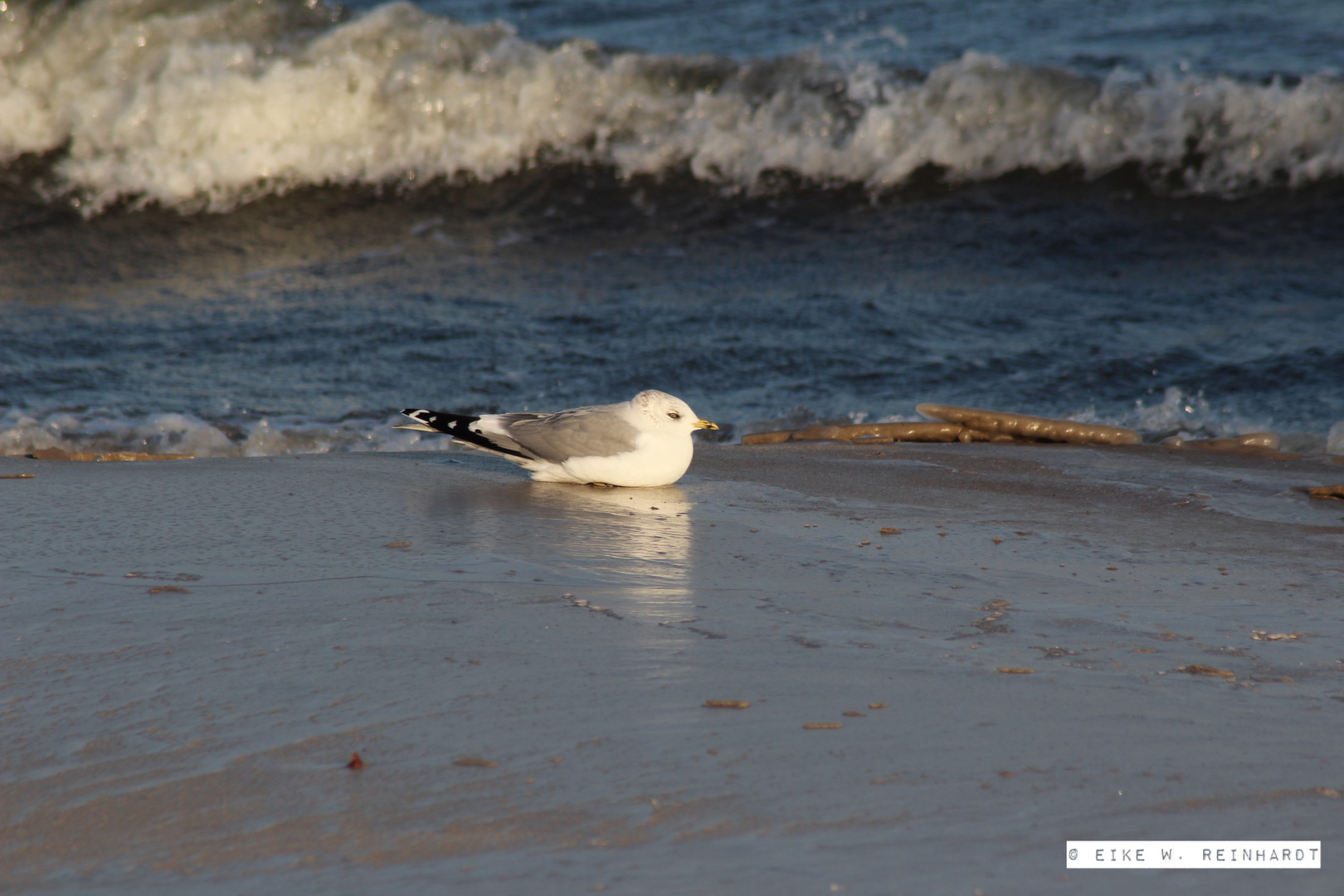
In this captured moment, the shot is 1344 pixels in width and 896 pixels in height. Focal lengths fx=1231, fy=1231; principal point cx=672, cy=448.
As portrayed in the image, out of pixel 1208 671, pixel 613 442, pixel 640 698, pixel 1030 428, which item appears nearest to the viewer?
pixel 640 698

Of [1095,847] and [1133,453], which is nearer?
[1095,847]

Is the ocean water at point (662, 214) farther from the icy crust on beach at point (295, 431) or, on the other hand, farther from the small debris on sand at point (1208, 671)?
the small debris on sand at point (1208, 671)

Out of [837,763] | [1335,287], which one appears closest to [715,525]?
[837,763]

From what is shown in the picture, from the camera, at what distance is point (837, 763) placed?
5.46ft

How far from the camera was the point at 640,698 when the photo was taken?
1.87 m

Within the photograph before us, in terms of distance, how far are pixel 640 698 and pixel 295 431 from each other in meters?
3.48

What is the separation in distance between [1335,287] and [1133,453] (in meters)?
3.23

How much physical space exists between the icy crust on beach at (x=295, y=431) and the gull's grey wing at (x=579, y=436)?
1.03 metres

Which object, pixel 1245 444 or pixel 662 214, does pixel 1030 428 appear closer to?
pixel 1245 444

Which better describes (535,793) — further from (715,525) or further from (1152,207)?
(1152,207)

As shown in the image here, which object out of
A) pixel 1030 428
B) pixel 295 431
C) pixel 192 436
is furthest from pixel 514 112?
pixel 1030 428

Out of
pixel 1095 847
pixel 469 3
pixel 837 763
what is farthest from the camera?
pixel 469 3

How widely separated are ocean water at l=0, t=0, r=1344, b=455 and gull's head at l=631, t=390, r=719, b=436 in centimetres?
159

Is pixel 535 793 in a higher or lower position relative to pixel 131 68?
lower
